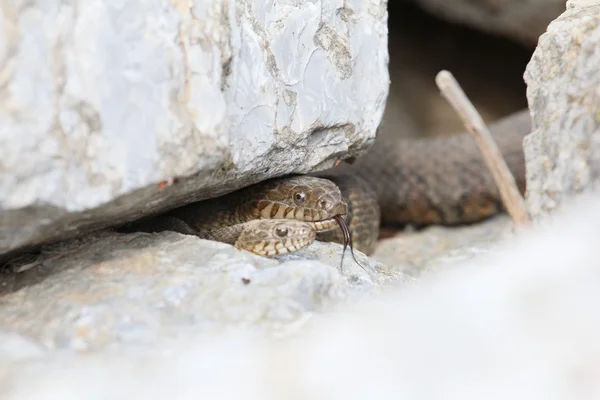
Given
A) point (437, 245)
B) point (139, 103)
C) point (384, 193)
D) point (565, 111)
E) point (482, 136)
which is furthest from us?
point (384, 193)

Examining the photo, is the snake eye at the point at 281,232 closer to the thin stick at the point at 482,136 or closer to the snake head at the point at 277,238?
the snake head at the point at 277,238

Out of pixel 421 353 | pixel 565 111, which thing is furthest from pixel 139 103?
pixel 565 111

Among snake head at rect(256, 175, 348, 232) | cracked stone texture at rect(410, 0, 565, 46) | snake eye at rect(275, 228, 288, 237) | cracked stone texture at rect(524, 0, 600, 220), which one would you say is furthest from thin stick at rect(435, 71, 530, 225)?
cracked stone texture at rect(410, 0, 565, 46)

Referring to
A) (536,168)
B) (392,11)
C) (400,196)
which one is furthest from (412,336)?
(392,11)

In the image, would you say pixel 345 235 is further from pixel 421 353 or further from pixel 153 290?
pixel 421 353

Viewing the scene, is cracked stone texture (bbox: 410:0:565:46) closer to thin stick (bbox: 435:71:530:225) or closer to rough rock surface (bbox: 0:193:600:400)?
thin stick (bbox: 435:71:530:225)

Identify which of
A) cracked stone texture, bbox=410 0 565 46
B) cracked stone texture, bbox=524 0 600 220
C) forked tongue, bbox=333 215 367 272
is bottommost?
forked tongue, bbox=333 215 367 272
